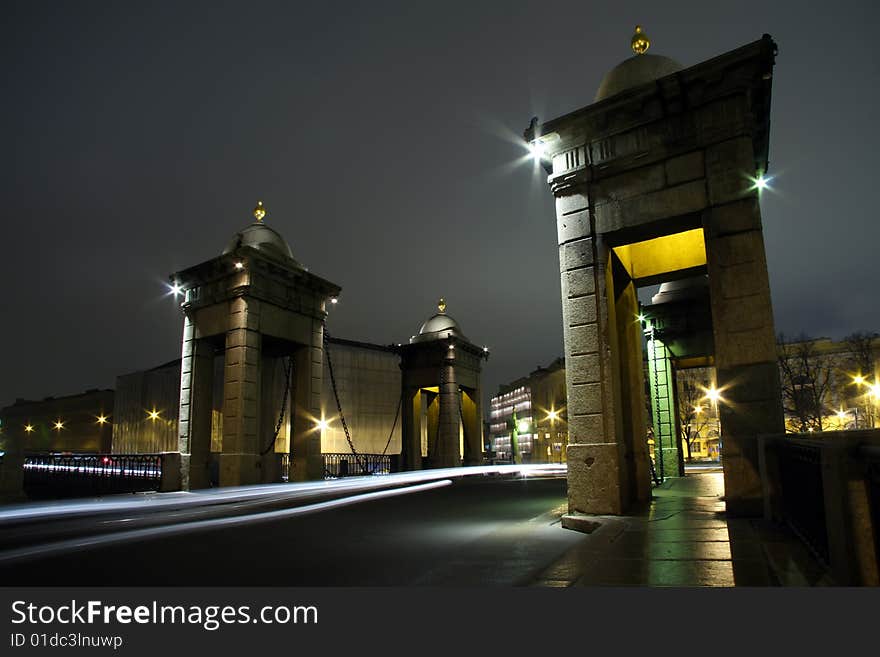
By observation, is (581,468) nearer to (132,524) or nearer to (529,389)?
(132,524)

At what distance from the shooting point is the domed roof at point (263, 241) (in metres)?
21.1

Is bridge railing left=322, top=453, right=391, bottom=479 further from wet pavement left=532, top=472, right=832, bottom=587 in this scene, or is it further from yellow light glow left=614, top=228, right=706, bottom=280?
wet pavement left=532, top=472, right=832, bottom=587

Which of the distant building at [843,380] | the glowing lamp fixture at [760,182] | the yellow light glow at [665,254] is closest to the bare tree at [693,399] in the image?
the distant building at [843,380]

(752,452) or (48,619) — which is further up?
(752,452)

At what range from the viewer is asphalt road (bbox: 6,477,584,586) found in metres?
6.00

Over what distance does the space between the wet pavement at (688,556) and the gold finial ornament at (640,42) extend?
10131 mm

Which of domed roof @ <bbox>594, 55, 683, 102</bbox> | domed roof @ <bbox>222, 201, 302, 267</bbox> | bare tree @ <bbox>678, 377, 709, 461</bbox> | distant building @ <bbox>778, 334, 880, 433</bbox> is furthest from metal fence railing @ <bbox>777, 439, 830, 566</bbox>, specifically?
distant building @ <bbox>778, 334, 880, 433</bbox>

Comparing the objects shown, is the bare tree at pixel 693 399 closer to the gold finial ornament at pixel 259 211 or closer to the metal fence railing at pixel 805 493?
the gold finial ornament at pixel 259 211

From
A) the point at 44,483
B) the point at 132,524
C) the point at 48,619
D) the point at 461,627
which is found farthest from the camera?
the point at 44,483

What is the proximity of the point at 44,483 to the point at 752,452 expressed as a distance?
3117 cm

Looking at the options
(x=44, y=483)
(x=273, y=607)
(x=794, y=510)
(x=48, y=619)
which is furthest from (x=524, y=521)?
(x=44, y=483)

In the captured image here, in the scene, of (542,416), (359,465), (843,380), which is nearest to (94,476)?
(359,465)

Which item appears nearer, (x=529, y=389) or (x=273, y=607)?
(x=273, y=607)

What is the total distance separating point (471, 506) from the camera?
1389 centimetres
